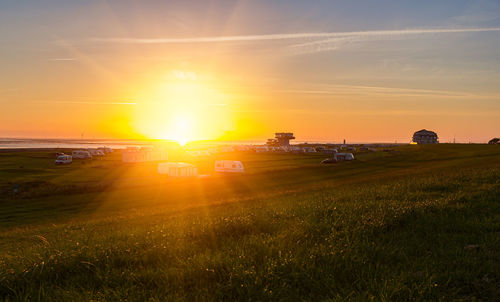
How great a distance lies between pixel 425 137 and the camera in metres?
162

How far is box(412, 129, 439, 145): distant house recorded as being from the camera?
6329 inches

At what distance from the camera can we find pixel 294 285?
469 cm

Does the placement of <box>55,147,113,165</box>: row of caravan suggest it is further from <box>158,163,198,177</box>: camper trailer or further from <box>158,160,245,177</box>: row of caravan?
<box>158,163,198,177</box>: camper trailer

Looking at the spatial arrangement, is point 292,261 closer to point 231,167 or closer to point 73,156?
point 231,167

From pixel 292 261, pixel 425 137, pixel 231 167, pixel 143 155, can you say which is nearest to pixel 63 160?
pixel 143 155

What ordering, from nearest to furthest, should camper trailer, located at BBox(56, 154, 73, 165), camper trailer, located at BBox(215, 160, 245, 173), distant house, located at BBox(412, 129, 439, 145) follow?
1. camper trailer, located at BBox(215, 160, 245, 173)
2. camper trailer, located at BBox(56, 154, 73, 165)
3. distant house, located at BBox(412, 129, 439, 145)

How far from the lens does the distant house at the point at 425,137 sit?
161m

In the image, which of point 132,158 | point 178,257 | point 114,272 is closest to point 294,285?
point 178,257

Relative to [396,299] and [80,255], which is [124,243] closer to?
[80,255]

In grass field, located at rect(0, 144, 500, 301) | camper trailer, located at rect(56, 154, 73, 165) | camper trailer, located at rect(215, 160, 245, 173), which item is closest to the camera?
grass field, located at rect(0, 144, 500, 301)

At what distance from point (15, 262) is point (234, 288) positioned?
4611 mm

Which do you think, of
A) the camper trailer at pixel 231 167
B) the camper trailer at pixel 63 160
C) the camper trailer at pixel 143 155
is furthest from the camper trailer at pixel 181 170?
the camper trailer at pixel 63 160

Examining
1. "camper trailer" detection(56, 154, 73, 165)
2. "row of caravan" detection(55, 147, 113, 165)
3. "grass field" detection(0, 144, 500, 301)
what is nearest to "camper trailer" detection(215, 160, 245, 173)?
"camper trailer" detection(56, 154, 73, 165)

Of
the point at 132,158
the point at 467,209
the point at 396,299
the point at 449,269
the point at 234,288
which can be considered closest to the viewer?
the point at 396,299
